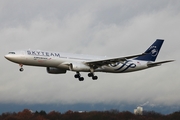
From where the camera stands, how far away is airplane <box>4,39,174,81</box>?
257ft

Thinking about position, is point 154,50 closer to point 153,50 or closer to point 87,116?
point 153,50

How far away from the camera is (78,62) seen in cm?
8269

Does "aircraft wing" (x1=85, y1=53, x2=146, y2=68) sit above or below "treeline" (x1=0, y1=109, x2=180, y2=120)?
above

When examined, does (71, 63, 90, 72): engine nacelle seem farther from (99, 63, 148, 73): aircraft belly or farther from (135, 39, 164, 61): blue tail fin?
(135, 39, 164, 61): blue tail fin

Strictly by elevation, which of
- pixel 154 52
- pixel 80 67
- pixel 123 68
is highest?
pixel 154 52

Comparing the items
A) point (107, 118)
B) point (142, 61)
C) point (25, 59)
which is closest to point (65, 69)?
point (25, 59)

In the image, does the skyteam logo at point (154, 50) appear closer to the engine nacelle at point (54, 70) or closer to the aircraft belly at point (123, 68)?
the aircraft belly at point (123, 68)

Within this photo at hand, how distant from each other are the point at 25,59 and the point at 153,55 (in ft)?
91.9

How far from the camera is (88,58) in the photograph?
277 ft

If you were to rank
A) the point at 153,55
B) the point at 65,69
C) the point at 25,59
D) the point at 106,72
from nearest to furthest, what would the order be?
the point at 25,59, the point at 65,69, the point at 106,72, the point at 153,55

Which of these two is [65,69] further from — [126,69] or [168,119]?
[168,119]

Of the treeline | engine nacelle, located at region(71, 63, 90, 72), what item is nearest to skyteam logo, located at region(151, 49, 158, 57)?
engine nacelle, located at region(71, 63, 90, 72)

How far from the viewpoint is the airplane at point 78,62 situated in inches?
3081

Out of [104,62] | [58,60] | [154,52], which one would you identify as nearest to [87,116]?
[154,52]
